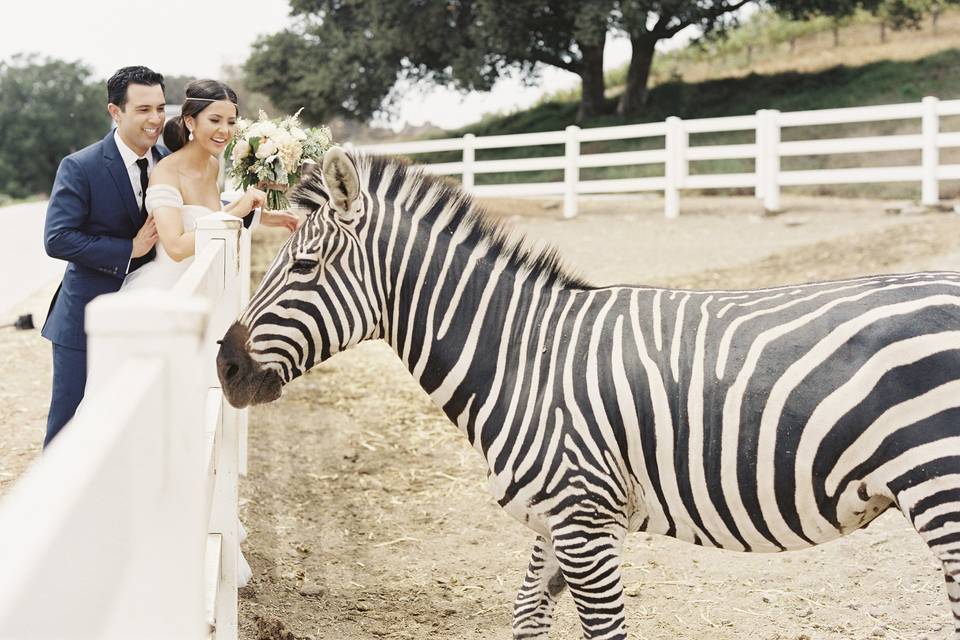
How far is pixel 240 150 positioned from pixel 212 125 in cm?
28

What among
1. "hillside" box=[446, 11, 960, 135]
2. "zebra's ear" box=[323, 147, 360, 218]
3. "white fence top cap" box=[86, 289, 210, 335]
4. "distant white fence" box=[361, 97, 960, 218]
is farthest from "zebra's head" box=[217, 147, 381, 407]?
"hillside" box=[446, 11, 960, 135]

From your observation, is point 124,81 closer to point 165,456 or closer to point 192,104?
point 192,104

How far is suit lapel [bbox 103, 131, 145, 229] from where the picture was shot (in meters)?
3.88

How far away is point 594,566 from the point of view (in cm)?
312

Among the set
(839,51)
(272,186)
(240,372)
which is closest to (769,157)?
(272,186)

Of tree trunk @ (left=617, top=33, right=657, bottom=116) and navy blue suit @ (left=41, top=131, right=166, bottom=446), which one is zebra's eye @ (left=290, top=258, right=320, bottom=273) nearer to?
navy blue suit @ (left=41, top=131, right=166, bottom=446)

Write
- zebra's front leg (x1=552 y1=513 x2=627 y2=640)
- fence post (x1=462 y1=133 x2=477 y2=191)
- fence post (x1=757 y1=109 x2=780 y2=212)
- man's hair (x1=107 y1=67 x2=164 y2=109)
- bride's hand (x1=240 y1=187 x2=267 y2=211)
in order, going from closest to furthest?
zebra's front leg (x1=552 y1=513 x2=627 y2=640), man's hair (x1=107 y1=67 x2=164 y2=109), bride's hand (x1=240 y1=187 x2=267 y2=211), fence post (x1=757 y1=109 x2=780 y2=212), fence post (x1=462 y1=133 x2=477 y2=191)

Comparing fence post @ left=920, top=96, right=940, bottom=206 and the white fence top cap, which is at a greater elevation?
fence post @ left=920, top=96, right=940, bottom=206

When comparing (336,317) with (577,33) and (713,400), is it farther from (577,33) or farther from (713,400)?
(577,33)

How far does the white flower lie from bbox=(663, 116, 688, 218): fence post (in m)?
11.3

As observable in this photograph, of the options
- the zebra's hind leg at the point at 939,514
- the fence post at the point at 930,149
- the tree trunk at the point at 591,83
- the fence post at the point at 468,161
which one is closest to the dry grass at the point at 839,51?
the tree trunk at the point at 591,83

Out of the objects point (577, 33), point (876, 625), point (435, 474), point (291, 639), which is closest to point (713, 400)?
point (876, 625)

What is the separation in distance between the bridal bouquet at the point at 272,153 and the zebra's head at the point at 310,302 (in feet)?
3.03

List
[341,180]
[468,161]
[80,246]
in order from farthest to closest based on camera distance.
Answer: [468,161] → [80,246] → [341,180]
